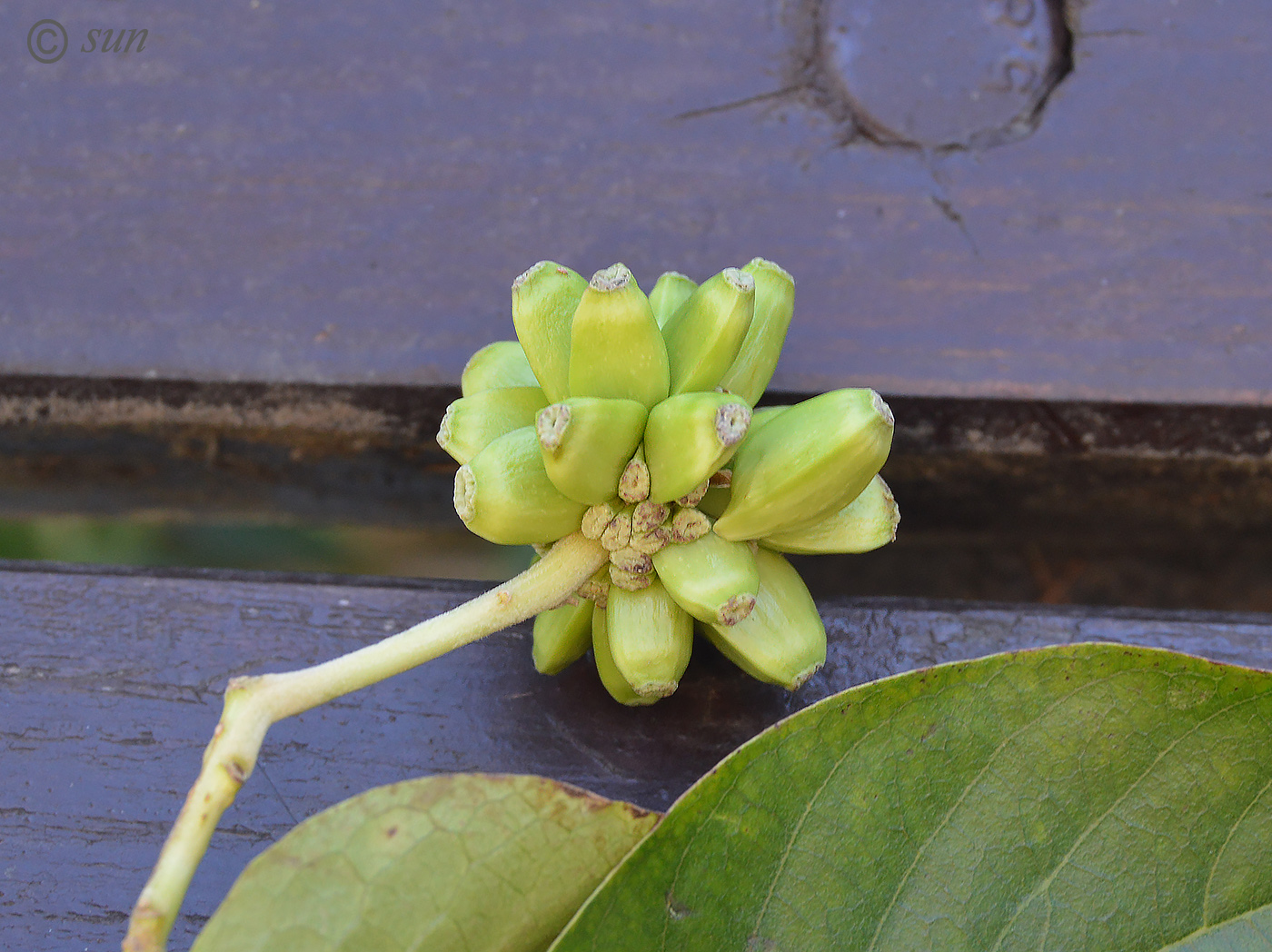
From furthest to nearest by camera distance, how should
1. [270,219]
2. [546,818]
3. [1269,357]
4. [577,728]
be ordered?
[270,219] < [1269,357] < [577,728] < [546,818]

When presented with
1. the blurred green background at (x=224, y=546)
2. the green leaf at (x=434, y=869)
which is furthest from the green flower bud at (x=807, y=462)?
the blurred green background at (x=224, y=546)

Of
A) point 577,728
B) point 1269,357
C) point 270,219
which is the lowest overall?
point 577,728

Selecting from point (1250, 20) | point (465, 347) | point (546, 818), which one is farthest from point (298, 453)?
point (1250, 20)

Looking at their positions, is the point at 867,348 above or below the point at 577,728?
above

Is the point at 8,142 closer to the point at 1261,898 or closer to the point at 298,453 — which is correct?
the point at 298,453

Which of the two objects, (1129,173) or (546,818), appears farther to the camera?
(1129,173)

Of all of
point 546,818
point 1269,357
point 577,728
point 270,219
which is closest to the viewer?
point 546,818

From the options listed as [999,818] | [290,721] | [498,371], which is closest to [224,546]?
[290,721]

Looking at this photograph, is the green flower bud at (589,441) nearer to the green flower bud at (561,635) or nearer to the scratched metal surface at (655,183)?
the green flower bud at (561,635)
